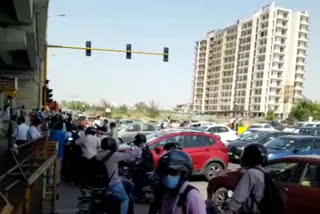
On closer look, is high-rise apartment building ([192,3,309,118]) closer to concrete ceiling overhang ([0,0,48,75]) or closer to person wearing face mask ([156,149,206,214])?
concrete ceiling overhang ([0,0,48,75])

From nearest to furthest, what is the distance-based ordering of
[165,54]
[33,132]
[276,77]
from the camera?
[33,132] → [165,54] → [276,77]

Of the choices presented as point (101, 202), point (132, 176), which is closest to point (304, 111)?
point (132, 176)

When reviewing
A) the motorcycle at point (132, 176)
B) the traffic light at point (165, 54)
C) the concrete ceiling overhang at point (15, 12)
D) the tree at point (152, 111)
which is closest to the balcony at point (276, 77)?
the tree at point (152, 111)

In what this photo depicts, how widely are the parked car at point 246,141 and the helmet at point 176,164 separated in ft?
52.9

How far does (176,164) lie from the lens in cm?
310

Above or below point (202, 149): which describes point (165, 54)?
above

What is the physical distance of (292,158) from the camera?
7.55 metres

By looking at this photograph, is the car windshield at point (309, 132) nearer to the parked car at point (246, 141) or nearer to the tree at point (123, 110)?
the parked car at point (246, 141)

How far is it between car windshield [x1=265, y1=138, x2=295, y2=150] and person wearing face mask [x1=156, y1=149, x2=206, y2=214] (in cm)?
1303

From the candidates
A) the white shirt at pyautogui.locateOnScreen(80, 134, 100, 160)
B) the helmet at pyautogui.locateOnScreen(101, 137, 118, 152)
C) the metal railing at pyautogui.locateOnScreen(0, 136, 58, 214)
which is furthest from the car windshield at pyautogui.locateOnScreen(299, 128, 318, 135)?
the helmet at pyautogui.locateOnScreen(101, 137, 118, 152)

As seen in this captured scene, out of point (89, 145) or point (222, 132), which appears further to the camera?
point (222, 132)

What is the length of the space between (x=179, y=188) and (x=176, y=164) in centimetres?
16

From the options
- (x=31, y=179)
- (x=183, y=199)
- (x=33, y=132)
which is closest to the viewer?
(x=183, y=199)

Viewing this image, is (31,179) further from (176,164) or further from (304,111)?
(304,111)
